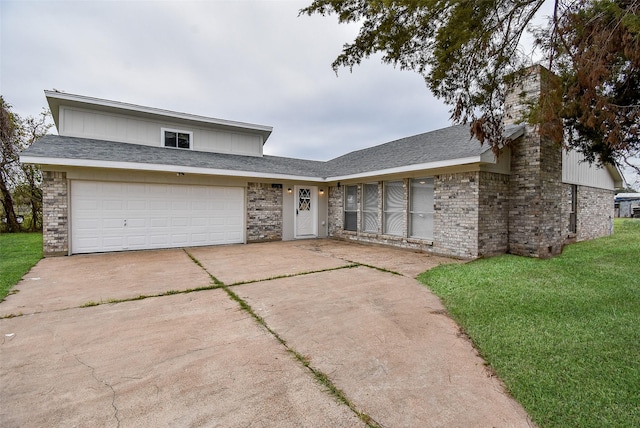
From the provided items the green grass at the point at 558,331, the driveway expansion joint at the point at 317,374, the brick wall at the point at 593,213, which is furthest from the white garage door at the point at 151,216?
the brick wall at the point at 593,213

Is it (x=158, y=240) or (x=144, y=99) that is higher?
(x=144, y=99)

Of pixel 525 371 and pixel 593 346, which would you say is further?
pixel 593 346

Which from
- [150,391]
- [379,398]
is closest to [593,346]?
[379,398]

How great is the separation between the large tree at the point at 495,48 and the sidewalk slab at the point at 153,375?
406 centimetres

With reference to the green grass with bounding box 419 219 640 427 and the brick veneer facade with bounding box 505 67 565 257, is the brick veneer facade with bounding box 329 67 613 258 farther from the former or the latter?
the green grass with bounding box 419 219 640 427

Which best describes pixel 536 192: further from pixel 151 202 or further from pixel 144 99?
pixel 144 99

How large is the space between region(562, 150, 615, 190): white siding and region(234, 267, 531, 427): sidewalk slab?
782 centimetres

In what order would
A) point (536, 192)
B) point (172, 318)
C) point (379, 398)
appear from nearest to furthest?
point (379, 398) → point (172, 318) → point (536, 192)

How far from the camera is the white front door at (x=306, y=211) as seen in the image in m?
11.9

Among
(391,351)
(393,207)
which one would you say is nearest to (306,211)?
(393,207)

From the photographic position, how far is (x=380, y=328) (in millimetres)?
3439

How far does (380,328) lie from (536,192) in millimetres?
6852

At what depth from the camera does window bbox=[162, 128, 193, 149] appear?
448 inches

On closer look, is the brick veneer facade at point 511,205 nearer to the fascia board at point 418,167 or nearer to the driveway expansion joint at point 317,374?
the fascia board at point 418,167
